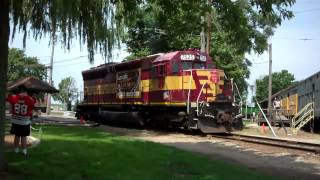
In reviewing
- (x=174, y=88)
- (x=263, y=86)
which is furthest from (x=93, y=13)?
(x=263, y=86)

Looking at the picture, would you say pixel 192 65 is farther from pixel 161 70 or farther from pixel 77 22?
pixel 77 22

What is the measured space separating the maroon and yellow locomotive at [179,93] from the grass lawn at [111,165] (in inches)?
384

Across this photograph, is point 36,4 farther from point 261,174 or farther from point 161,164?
point 261,174

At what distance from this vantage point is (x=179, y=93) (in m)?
26.6

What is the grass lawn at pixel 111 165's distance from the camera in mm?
11123

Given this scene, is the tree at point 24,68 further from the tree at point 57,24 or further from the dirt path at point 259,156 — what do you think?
the tree at point 57,24

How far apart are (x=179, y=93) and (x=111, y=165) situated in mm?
14429

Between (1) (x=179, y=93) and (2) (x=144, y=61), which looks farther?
(2) (x=144, y=61)

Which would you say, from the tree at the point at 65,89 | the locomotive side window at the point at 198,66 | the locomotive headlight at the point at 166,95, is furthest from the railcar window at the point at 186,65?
the tree at the point at 65,89

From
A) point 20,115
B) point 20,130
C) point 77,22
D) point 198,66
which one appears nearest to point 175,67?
point 198,66

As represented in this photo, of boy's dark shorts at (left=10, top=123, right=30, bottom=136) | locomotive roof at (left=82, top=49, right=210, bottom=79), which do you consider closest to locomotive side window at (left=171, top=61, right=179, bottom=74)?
locomotive roof at (left=82, top=49, right=210, bottom=79)

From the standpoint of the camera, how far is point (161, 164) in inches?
524

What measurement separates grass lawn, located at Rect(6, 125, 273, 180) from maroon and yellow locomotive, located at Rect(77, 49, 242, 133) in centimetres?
976

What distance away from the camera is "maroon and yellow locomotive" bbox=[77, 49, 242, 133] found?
25.8 meters
